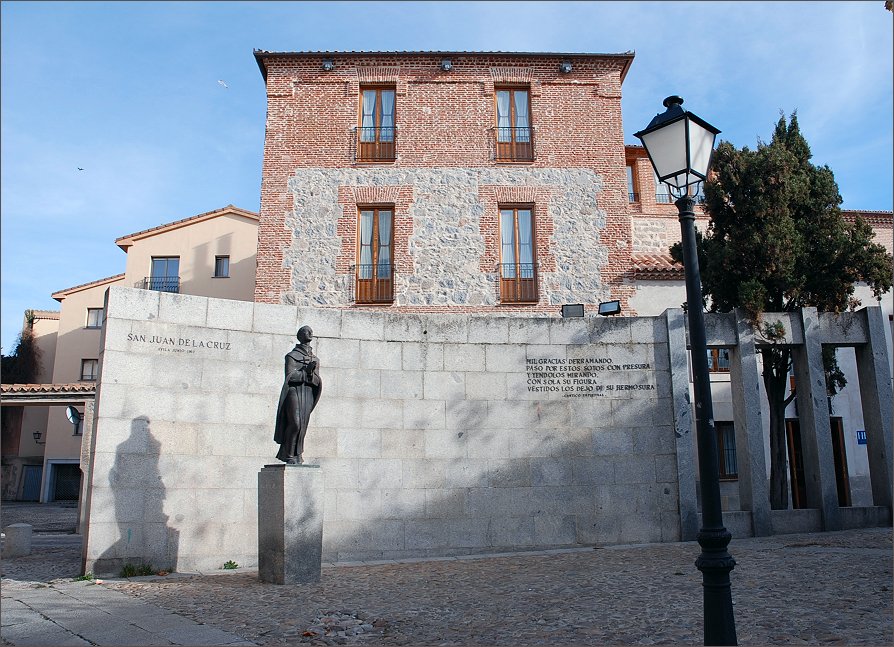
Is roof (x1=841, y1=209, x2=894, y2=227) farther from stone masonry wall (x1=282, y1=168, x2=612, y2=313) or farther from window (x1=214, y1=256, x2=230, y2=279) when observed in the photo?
window (x1=214, y1=256, x2=230, y2=279)

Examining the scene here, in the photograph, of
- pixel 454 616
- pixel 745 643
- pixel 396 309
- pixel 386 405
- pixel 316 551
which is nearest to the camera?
pixel 745 643

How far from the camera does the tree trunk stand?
45.2 ft

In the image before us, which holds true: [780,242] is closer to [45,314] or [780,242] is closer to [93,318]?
[93,318]

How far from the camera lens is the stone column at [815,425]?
39.5 feet

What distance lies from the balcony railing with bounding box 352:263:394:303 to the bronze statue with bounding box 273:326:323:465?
7686 millimetres

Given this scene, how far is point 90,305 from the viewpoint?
32.2 metres

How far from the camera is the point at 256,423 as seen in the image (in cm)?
1038

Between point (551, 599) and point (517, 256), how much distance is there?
10.6 m

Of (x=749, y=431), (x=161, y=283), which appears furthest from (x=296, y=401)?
(x=161, y=283)

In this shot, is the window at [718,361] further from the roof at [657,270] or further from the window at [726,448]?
the roof at [657,270]

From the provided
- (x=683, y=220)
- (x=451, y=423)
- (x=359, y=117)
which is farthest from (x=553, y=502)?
(x=359, y=117)

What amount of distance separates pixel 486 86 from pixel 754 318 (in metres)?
9.07

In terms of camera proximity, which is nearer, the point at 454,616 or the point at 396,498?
the point at 454,616

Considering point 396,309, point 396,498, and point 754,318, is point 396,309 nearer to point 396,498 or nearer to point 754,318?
point 396,498
